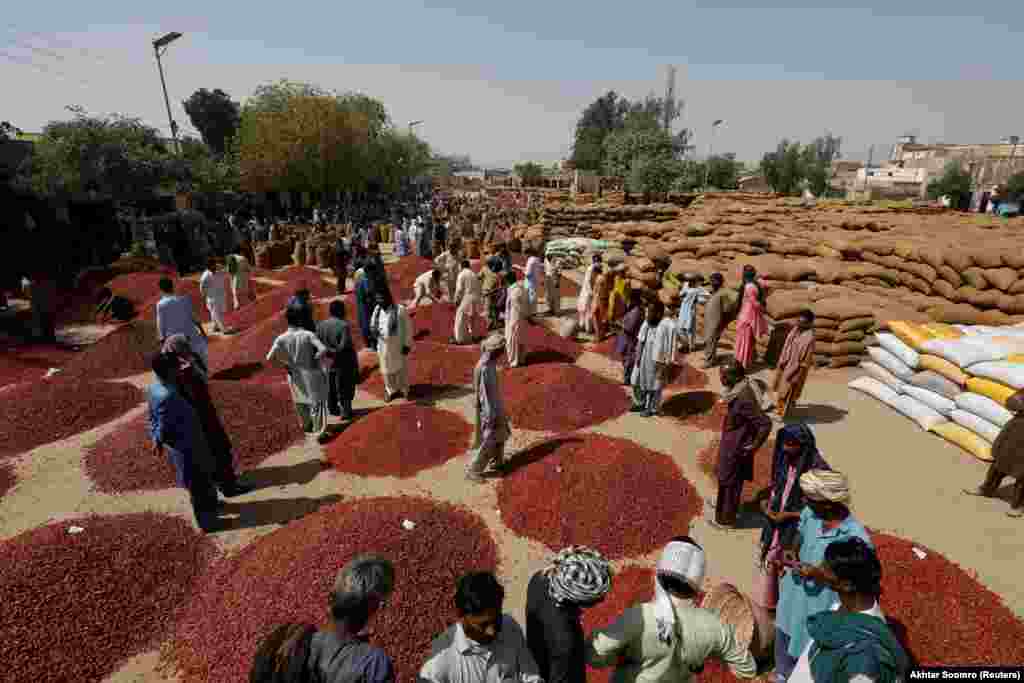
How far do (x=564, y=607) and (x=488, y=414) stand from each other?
3.46 meters

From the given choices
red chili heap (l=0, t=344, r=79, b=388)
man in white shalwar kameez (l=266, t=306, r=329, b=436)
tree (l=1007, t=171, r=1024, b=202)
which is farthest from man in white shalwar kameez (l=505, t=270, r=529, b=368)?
tree (l=1007, t=171, r=1024, b=202)

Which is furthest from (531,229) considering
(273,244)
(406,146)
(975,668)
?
(406,146)

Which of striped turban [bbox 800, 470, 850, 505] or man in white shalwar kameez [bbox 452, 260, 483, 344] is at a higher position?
striped turban [bbox 800, 470, 850, 505]

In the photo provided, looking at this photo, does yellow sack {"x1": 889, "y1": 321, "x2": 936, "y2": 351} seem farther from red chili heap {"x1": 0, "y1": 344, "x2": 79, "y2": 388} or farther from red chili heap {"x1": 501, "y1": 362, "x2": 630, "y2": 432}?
red chili heap {"x1": 0, "y1": 344, "x2": 79, "y2": 388}

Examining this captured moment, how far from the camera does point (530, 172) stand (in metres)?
75.8

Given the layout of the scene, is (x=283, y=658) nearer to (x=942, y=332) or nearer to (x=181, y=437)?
(x=181, y=437)

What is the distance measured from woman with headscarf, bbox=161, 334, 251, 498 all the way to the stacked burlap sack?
8.56 meters

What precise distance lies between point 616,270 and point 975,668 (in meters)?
8.02

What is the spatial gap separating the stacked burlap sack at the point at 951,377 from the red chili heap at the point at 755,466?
234 centimetres

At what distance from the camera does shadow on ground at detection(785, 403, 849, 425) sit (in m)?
7.34

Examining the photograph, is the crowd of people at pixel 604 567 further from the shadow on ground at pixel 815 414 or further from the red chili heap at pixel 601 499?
the red chili heap at pixel 601 499

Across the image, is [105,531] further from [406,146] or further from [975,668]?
[406,146]

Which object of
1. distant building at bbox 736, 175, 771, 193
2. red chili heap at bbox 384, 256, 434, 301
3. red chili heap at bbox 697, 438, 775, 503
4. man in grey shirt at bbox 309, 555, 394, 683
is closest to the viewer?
man in grey shirt at bbox 309, 555, 394, 683

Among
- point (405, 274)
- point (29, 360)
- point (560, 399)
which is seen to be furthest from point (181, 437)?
point (405, 274)
